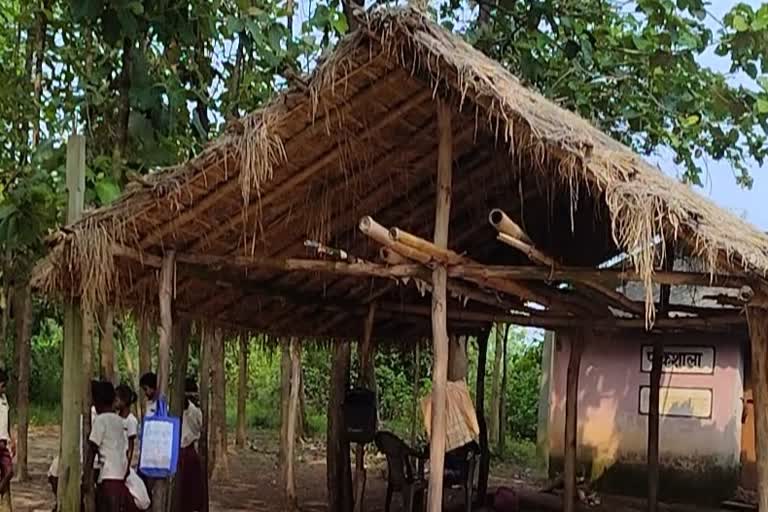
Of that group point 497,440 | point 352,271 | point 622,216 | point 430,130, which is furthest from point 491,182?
point 497,440

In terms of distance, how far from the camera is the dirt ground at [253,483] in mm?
9047

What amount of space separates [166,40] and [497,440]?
31.6 feet

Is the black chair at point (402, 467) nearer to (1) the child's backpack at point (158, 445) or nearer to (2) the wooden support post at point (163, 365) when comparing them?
(2) the wooden support post at point (163, 365)

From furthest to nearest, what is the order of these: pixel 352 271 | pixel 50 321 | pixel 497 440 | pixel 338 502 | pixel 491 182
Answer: pixel 50 321, pixel 497 440, pixel 338 502, pixel 491 182, pixel 352 271

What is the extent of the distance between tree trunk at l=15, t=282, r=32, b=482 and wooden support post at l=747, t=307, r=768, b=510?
7.62m

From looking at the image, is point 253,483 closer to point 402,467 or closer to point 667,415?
point 402,467

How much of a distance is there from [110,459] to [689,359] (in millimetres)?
6512

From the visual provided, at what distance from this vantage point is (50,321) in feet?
53.9

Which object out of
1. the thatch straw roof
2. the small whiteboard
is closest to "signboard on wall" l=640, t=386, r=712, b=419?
the thatch straw roof

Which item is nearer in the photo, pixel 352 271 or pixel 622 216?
pixel 622 216

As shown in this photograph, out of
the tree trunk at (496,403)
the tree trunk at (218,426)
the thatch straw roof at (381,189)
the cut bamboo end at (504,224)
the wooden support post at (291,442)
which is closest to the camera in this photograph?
the thatch straw roof at (381,189)

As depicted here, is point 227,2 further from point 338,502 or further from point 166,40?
point 338,502

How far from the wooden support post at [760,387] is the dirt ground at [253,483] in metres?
4.21

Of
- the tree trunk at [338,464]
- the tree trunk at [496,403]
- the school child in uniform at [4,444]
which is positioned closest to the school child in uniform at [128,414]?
the school child in uniform at [4,444]
